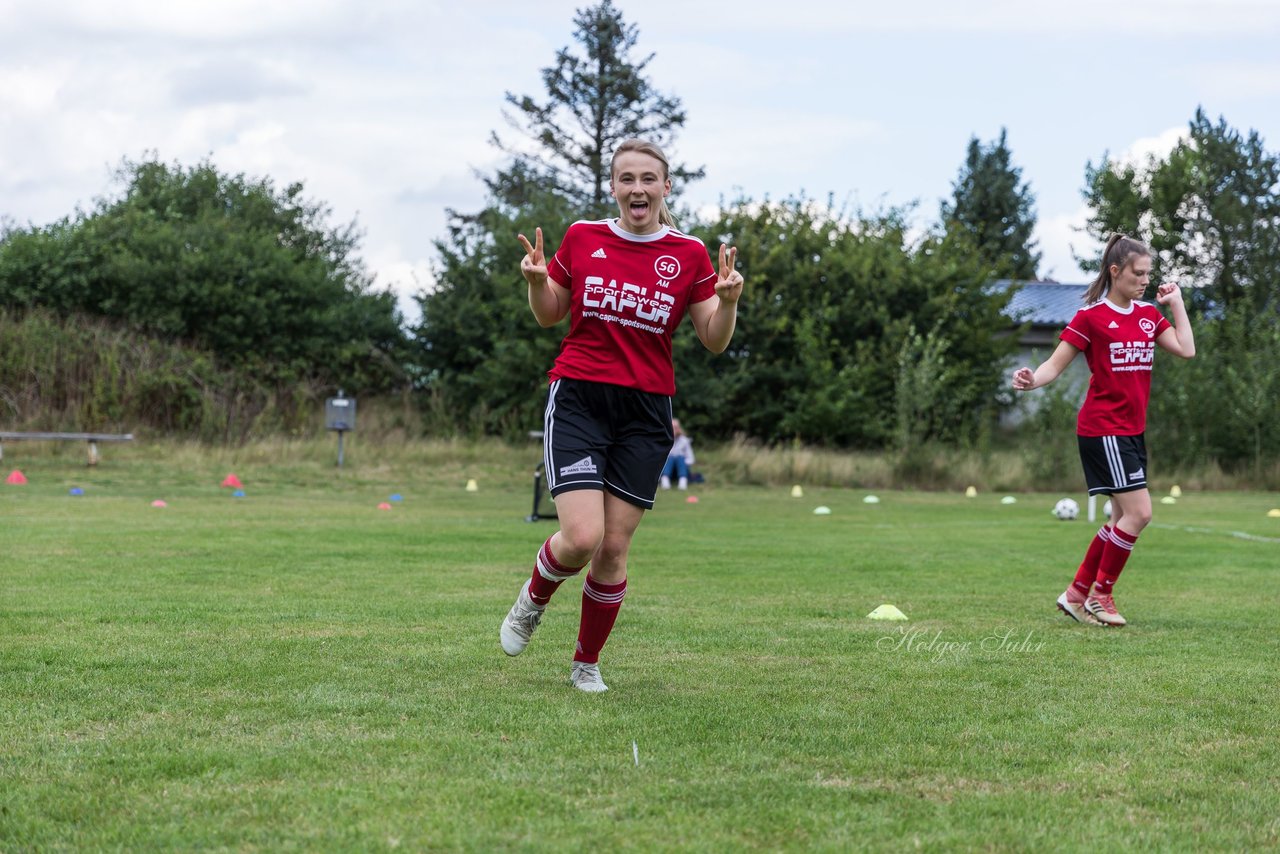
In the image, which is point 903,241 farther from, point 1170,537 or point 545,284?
point 545,284

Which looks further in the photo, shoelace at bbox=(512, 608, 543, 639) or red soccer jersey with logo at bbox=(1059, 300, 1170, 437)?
red soccer jersey with logo at bbox=(1059, 300, 1170, 437)

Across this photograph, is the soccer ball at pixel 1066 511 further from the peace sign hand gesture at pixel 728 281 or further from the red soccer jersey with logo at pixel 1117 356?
the peace sign hand gesture at pixel 728 281

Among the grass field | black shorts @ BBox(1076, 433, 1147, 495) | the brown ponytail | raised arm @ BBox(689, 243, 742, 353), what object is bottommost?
the grass field

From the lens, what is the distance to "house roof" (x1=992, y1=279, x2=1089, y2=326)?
141 ft

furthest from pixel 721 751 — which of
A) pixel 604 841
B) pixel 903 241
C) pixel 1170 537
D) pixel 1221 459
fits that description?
pixel 903 241

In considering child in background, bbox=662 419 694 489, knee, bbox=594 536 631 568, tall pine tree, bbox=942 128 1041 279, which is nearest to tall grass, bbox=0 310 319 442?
child in background, bbox=662 419 694 489

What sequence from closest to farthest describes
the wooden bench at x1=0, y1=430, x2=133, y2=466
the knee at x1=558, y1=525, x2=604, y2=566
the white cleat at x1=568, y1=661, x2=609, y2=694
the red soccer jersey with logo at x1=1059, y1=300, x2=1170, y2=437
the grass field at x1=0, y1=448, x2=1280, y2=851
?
the grass field at x1=0, y1=448, x2=1280, y2=851, the knee at x1=558, y1=525, x2=604, y2=566, the white cleat at x1=568, y1=661, x2=609, y2=694, the red soccer jersey with logo at x1=1059, y1=300, x2=1170, y2=437, the wooden bench at x1=0, y1=430, x2=133, y2=466

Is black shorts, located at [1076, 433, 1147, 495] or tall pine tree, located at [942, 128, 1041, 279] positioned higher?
tall pine tree, located at [942, 128, 1041, 279]

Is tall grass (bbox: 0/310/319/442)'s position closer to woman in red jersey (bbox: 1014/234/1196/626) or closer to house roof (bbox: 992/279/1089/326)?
Result: woman in red jersey (bbox: 1014/234/1196/626)

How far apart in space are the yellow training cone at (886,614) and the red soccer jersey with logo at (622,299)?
276cm

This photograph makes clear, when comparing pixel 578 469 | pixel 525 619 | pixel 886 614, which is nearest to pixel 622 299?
pixel 578 469

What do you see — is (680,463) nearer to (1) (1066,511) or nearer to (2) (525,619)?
(1) (1066,511)

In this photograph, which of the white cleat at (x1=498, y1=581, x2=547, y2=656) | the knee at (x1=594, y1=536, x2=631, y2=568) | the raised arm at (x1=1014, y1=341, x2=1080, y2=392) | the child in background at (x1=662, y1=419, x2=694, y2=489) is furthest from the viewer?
the child in background at (x1=662, y1=419, x2=694, y2=489)

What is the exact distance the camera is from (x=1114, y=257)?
24.4ft
